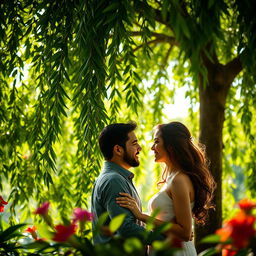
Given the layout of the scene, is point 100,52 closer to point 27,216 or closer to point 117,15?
point 117,15

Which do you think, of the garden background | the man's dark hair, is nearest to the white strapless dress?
the man's dark hair

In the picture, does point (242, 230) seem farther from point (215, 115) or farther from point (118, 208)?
point (215, 115)

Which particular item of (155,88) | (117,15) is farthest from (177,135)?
(155,88)

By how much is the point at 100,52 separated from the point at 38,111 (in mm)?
822

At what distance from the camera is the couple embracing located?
7.73 ft

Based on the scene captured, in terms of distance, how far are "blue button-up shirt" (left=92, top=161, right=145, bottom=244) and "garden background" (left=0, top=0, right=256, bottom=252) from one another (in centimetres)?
41

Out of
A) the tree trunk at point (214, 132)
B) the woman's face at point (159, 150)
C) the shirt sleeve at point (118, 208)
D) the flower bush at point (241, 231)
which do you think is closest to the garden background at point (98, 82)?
the tree trunk at point (214, 132)

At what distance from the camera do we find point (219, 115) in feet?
13.8

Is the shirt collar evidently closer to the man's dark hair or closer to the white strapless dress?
the man's dark hair

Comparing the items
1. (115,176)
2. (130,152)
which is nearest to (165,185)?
(130,152)

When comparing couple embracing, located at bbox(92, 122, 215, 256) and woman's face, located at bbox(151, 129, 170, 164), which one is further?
woman's face, located at bbox(151, 129, 170, 164)

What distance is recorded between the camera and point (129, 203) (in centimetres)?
234

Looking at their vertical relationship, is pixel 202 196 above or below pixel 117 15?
below

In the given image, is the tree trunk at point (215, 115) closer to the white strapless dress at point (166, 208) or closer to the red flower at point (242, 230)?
the white strapless dress at point (166, 208)
